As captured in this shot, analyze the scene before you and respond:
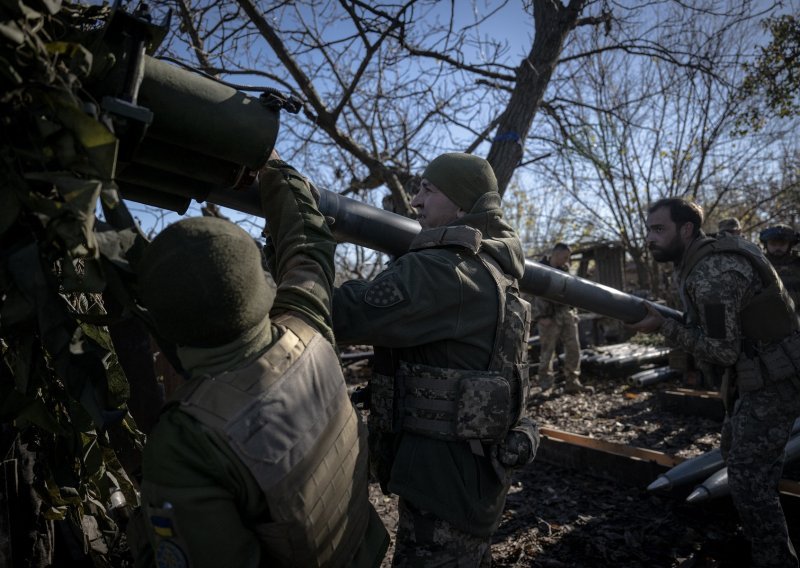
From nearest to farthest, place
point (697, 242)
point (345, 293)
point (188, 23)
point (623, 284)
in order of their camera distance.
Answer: point (345, 293)
point (697, 242)
point (188, 23)
point (623, 284)

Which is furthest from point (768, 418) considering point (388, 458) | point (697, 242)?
point (388, 458)

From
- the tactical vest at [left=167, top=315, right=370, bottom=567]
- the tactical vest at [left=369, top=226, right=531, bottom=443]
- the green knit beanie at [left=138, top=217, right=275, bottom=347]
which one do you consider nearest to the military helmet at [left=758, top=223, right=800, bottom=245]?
the tactical vest at [left=369, top=226, right=531, bottom=443]

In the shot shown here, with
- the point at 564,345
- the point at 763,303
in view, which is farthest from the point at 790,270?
the point at 763,303

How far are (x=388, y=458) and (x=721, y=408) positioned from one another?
570 centimetres

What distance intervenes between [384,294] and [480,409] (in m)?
0.59

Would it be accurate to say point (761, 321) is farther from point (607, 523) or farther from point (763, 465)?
point (607, 523)

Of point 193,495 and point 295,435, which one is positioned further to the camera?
point 295,435

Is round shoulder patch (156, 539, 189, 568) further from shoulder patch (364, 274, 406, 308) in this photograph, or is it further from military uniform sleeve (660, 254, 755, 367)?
military uniform sleeve (660, 254, 755, 367)

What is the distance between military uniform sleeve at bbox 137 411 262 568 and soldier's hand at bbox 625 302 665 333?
331 centimetres

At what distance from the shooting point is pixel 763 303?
349 centimetres

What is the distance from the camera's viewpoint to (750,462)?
325cm

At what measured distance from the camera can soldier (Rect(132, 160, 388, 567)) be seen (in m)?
1.19

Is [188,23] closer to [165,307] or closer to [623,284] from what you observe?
[165,307]

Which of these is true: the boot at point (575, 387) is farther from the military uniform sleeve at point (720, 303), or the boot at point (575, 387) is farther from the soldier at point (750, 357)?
the military uniform sleeve at point (720, 303)
